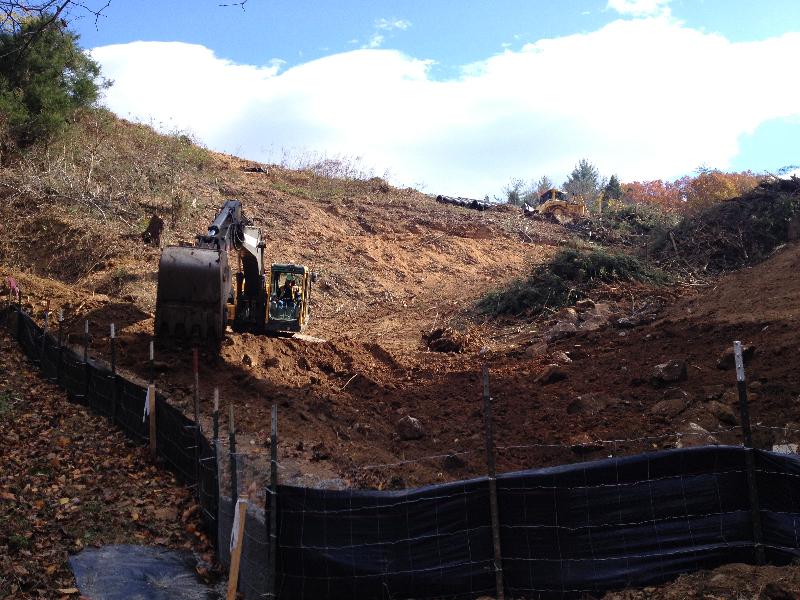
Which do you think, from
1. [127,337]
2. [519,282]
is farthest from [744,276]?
[127,337]

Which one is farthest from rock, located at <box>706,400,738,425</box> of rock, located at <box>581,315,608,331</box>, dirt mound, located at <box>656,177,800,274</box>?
dirt mound, located at <box>656,177,800,274</box>

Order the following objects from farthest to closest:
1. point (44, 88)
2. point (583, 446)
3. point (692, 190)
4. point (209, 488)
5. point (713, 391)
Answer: point (692, 190), point (44, 88), point (713, 391), point (583, 446), point (209, 488)

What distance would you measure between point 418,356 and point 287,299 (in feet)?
12.4

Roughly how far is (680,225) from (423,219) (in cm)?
1304

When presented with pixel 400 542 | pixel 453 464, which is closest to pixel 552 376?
pixel 453 464

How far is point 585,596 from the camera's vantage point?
6.57m

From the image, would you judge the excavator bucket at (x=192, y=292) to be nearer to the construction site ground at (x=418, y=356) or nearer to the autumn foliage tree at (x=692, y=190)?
the construction site ground at (x=418, y=356)

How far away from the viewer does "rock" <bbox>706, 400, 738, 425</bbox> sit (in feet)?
36.0

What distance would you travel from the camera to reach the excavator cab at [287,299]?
17.8 meters

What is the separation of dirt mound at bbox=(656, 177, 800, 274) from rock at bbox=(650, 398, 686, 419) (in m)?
12.8

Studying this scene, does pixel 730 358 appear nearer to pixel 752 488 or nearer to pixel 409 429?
pixel 409 429

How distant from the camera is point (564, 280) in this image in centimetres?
2450

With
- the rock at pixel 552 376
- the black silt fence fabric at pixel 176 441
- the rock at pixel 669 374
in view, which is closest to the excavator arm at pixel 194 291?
the black silt fence fabric at pixel 176 441

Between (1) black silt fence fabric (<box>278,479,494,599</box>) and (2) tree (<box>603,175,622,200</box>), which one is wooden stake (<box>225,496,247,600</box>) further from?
(2) tree (<box>603,175,622,200</box>)
